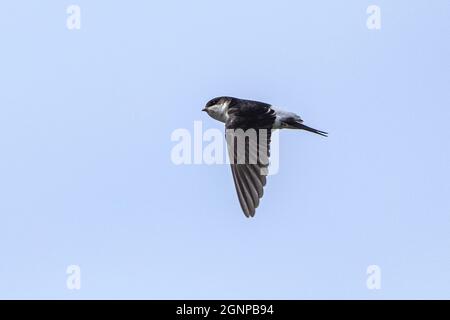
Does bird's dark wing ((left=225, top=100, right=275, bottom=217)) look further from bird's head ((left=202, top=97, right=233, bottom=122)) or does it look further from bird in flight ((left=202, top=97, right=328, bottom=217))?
bird's head ((left=202, top=97, right=233, bottom=122))

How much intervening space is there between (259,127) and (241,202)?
117 cm

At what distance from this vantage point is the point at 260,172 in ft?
41.1

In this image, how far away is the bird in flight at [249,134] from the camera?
1240cm

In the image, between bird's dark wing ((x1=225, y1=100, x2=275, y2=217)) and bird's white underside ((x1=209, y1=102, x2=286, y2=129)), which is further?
bird's white underside ((x1=209, y1=102, x2=286, y2=129))

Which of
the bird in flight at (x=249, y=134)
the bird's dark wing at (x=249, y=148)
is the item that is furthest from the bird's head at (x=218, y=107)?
the bird's dark wing at (x=249, y=148)

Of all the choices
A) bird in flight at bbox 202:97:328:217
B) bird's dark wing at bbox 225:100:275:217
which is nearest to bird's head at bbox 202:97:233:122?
bird in flight at bbox 202:97:328:217

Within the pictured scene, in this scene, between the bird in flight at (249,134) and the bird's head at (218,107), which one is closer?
the bird in flight at (249,134)

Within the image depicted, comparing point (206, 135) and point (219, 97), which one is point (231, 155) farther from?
point (219, 97)

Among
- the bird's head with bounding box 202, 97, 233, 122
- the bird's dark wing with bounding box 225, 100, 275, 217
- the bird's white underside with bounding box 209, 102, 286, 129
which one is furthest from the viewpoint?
the bird's head with bounding box 202, 97, 233, 122

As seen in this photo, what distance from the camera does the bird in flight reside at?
40.7 ft

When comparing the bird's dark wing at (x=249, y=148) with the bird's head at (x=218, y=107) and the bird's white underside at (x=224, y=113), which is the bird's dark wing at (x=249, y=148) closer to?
the bird's white underside at (x=224, y=113)
